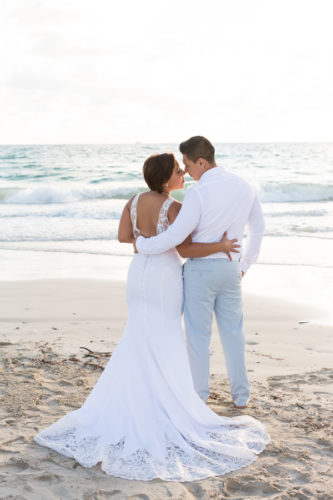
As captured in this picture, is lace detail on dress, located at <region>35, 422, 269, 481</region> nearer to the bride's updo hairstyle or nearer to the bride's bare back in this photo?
the bride's bare back

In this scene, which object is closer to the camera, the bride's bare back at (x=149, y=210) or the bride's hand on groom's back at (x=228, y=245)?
the bride's bare back at (x=149, y=210)

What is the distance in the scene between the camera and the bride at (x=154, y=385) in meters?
3.23

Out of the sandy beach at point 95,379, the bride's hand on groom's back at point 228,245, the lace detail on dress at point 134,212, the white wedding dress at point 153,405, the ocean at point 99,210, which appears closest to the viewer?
the sandy beach at point 95,379

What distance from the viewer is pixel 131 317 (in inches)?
137

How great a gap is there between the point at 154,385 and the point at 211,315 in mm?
662

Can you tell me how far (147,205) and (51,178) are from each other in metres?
25.8

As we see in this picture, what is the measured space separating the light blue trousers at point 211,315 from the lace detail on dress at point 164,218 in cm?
36

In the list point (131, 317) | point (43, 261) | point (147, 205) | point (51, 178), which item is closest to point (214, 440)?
point (131, 317)

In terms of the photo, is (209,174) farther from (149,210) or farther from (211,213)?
(149,210)

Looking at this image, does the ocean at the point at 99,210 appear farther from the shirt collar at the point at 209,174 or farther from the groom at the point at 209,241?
the shirt collar at the point at 209,174

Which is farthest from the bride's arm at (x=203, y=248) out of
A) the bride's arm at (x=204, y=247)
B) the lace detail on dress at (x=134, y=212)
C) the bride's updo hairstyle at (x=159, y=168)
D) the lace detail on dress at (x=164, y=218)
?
the bride's updo hairstyle at (x=159, y=168)

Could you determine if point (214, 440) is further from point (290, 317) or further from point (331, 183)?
point (331, 183)

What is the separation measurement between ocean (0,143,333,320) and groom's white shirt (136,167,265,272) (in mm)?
4997

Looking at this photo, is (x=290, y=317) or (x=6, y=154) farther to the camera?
(x=6, y=154)
